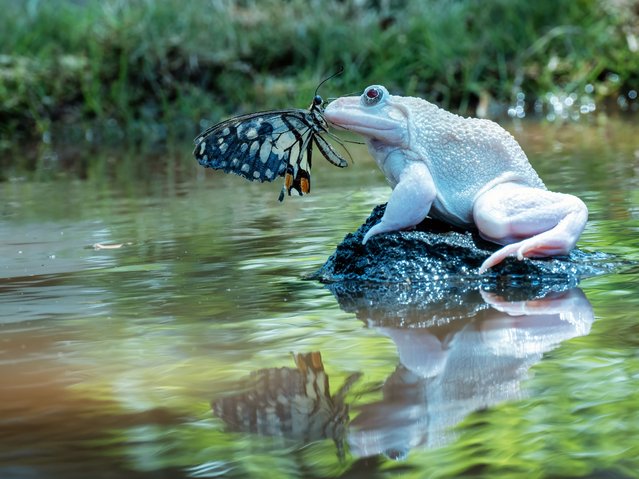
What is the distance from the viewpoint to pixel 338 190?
7543mm

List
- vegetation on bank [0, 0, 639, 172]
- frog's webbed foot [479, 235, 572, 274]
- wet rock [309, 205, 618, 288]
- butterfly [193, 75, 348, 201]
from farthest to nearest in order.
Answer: vegetation on bank [0, 0, 639, 172] < butterfly [193, 75, 348, 201] < wet rock [309, 205, 618, 288] < frog's webbed foot [479, 235, 572, 274]

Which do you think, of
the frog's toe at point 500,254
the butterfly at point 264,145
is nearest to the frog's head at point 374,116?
the butterfly at point 264,145

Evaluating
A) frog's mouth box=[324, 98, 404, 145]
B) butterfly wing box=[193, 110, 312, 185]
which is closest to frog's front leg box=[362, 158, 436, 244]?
frog's mouth box=[324, 98, 404, 145]

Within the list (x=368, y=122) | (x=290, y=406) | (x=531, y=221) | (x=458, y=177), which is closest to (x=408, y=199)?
(x=458, y=177)

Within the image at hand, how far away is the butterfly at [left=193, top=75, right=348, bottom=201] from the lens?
15.7 feet

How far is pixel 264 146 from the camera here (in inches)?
189

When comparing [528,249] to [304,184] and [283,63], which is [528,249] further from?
[283,63]

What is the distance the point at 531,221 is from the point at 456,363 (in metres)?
1.08

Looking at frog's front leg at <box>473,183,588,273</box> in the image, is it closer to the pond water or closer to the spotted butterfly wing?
the pond water

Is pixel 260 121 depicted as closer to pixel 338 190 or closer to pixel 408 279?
pixel 408 279

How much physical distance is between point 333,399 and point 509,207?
1.47m

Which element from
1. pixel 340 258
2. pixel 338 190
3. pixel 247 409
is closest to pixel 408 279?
pixel 340 258

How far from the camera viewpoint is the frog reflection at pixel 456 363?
2789 mm

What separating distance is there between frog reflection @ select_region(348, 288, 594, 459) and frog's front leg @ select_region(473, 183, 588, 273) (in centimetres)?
21
